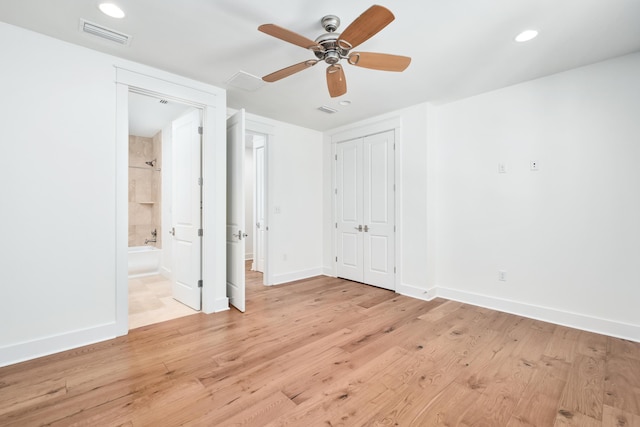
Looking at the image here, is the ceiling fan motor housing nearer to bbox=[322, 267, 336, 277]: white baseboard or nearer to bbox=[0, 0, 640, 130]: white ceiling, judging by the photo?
bbox=[0, 0, 640, 130]: white ceiling

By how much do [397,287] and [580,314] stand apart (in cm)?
198

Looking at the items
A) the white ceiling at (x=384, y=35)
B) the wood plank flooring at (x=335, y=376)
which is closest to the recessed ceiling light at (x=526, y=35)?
the white ceiling at (x=384, y=35)

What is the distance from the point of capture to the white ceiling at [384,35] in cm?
199

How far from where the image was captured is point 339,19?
6.85 ft

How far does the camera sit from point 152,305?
11.7 feet

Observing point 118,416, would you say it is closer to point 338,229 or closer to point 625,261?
point 338,229

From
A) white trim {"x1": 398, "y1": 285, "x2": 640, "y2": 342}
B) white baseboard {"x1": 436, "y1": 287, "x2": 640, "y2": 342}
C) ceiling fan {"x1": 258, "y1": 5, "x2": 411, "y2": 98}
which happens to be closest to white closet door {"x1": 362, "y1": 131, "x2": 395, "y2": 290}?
white trim {"x1": 398, "y1": 285, "x2": 640, "y2": 342}

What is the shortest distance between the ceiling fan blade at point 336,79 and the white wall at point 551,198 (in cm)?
214

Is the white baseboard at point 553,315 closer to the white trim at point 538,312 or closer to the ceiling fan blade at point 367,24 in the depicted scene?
the white trim at point 538,312

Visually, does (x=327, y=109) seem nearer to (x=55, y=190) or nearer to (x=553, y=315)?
(x=55, y=190)

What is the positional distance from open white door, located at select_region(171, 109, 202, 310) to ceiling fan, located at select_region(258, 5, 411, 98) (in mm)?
1632

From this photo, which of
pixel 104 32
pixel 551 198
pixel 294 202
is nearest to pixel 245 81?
pixel 104 32

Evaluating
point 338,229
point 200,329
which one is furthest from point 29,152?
point 338,229

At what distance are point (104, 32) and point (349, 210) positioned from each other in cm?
373
